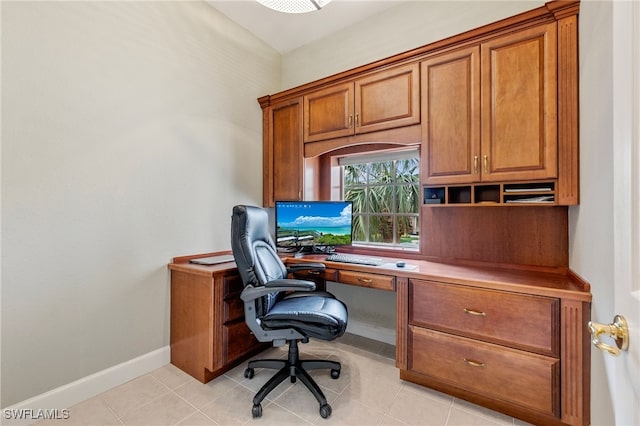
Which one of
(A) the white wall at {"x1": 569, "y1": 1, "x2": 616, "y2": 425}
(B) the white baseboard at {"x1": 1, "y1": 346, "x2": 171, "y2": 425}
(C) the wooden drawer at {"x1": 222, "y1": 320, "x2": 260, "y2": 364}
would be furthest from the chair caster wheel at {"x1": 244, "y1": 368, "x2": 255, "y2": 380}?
(A) the white wall at {"x1": 569, "y1": 1, "x2": 616, "y2": 425}

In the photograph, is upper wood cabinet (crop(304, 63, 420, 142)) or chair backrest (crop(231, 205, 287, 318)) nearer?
chair backrest (crop(231, 205, 287, 318))

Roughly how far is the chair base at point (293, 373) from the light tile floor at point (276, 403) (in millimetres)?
49

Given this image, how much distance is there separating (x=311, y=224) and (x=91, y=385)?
1.84 meters

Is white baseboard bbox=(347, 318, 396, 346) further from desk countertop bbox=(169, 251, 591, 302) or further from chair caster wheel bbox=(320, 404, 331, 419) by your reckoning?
chair caster wheel bbox=(320, 404, 331, 419)

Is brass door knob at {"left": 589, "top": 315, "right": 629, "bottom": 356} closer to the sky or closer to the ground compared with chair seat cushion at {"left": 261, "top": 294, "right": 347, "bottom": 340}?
closer to the sky

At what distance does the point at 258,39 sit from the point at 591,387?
3.58 meters

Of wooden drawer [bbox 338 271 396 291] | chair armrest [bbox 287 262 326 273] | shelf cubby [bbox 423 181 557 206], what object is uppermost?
shelf cubby [bbox 423 181 557 206]

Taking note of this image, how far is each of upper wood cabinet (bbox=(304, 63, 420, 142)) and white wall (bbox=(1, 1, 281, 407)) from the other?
2.72ft

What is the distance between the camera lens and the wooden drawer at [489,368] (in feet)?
4.61

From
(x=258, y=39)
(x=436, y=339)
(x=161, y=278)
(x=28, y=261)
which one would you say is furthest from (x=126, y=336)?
(x=258, y=39)

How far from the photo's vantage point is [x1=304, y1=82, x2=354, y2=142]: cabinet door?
237cm

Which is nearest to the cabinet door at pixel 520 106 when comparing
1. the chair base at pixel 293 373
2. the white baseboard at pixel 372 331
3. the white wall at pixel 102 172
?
the white baseboard at pixel 372 331

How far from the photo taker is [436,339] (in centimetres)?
171

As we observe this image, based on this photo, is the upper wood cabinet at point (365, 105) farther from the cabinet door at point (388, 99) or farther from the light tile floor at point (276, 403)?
the light tile floor at point (276, 403)
